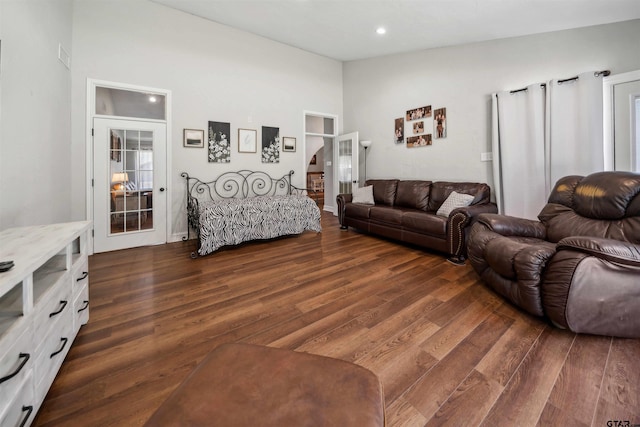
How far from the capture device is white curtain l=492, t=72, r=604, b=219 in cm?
290

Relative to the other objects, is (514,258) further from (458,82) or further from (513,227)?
(458,82)

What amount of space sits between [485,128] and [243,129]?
12.3 ft

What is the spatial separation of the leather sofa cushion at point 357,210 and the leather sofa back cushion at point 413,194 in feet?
1.78

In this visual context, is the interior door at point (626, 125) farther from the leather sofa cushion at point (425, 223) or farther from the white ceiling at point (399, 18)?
the leather sofa cushion at point (425, 223)

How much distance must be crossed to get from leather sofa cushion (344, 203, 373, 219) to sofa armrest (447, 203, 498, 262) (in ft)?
4.45

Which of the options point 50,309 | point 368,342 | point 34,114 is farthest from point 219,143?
point 368,342

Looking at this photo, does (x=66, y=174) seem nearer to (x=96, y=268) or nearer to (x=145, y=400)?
(x=96, y=268)

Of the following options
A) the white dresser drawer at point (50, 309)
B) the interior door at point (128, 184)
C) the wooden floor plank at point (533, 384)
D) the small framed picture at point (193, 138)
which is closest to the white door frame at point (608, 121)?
the wooden floor plank at point (533, 384)

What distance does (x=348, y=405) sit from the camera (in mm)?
642

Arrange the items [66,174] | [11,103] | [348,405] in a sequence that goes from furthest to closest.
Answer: [66,174]
[11,103]
[348,405]

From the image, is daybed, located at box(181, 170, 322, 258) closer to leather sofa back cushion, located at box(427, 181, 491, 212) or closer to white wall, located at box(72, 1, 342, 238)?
white wall, located at box(72, 1, 342, 238)

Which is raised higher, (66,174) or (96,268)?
(66,174)

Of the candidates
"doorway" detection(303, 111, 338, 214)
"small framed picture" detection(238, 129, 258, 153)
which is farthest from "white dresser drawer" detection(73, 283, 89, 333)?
"doorway" detection(303, 111, 338, 214)

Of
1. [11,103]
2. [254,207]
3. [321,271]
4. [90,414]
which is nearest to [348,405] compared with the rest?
[90,414]
